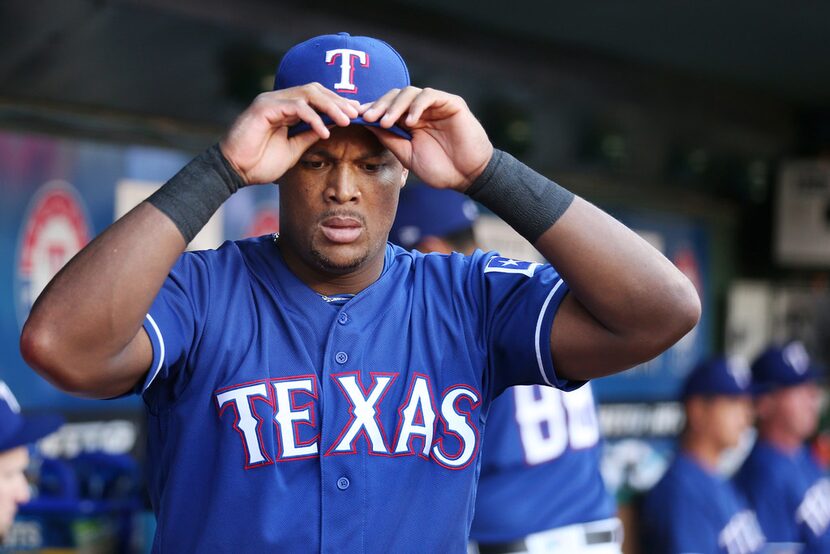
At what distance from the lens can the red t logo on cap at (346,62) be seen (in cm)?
190

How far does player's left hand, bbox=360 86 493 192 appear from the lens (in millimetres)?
1896

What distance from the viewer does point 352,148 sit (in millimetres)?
1892

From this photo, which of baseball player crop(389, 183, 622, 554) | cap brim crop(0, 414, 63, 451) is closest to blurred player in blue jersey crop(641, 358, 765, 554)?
baseball player crop(389, 183, 622, 554)

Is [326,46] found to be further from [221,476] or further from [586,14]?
[586,14]

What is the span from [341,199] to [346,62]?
234mm

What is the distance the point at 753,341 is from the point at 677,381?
82cm

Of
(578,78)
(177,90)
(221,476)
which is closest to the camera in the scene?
(221,476)

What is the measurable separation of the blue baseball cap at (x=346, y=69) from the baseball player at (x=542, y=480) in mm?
1195

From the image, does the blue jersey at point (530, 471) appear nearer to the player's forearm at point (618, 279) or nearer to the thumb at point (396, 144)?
the player's forearm at point (618, 279)

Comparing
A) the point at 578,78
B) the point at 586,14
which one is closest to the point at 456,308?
the point at 586,14

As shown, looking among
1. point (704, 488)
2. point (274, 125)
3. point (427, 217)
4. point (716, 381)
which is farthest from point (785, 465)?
point (274, 125)

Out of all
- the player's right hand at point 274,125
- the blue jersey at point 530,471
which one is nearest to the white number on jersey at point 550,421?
the blue jersey at point 530,471

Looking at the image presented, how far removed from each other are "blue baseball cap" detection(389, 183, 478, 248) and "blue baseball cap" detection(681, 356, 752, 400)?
1629 millimetres

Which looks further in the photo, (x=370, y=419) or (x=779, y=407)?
(x=779, y=407)
